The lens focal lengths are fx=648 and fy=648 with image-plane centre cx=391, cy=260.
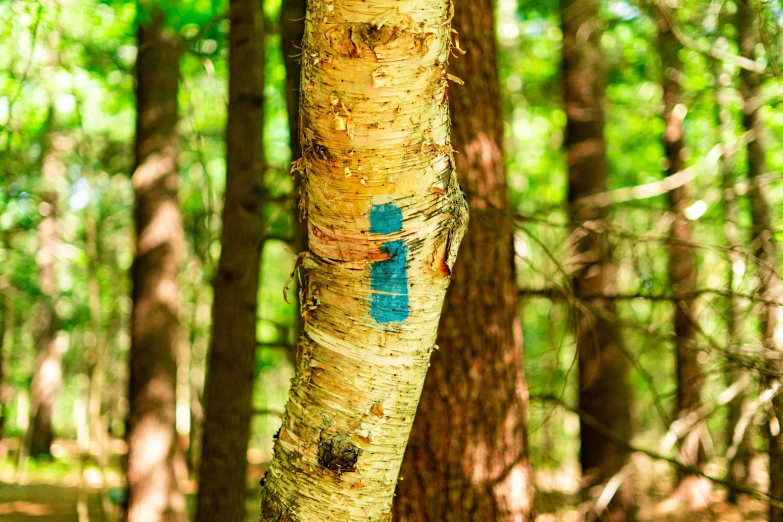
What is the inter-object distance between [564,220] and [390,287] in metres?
8.11

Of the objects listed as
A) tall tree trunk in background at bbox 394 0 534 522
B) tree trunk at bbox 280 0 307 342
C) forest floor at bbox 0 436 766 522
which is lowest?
forest floor at bbox 0 436 766 522

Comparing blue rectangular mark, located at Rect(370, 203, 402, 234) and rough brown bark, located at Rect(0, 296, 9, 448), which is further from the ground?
blue rectangular mark, located at Rect(370, 203, 402, 234)

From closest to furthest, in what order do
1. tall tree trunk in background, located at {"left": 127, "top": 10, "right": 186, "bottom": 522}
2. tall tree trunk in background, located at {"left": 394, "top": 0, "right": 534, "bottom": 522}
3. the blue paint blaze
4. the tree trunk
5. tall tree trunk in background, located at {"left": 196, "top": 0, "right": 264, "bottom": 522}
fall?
the blue paint blaze → tall tree trunk in background, located at {"left": 394, "top": 0, "right": 534, "bottom": 522} → the tree trunk → tall tree trunk in background, located at {"left": 196, "top": 0, "right": 264, "bottom": 522} → tall tree trunk in background, located at {"left": 127, "top": 10, "right": 186, "bottom": 522}

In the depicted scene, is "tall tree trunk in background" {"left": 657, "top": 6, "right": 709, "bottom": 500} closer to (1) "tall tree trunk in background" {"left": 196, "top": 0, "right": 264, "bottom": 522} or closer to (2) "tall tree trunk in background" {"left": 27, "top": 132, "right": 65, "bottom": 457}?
(1) "tall tree trunk in background" {"left": 196, "top": 0, "right": 264, "bottom": 522}

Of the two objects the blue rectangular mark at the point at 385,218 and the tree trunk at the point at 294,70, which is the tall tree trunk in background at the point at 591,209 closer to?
the tree trunk at the point at 294,70

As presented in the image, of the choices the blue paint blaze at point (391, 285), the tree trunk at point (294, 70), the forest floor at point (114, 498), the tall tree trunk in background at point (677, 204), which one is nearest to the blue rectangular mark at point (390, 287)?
the blue paint blaze at point (391, 285)

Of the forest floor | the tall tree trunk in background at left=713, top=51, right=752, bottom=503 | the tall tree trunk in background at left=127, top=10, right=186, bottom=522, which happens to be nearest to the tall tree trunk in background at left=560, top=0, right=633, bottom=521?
the forest floor

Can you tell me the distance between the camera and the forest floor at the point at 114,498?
4.83 m

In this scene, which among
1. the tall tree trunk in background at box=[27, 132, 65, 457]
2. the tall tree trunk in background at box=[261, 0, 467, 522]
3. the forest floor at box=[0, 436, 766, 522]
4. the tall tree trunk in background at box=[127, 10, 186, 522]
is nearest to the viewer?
the tall tree trunk in background at box=[261, 0, 467, 522]

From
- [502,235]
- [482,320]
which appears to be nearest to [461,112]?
[502,235]

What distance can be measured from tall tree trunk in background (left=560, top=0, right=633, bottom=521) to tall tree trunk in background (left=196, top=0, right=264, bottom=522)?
306 centimetres

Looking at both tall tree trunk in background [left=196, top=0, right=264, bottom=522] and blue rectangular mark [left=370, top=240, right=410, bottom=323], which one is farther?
tall tree trunk in background [left=196, top=0, right=264, bottom=522]

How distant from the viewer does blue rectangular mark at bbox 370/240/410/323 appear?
1.60 metres

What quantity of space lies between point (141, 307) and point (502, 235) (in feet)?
15.9
